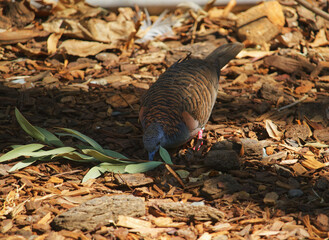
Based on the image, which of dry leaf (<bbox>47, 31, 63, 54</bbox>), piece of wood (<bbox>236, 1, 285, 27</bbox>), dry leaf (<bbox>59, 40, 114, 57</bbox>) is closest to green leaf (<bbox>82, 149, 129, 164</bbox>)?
dry leaf (<bbox>59, 40, 114, 57</bbox>)

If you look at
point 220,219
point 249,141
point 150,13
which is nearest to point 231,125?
point 249,141

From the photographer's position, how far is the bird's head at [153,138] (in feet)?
12.7

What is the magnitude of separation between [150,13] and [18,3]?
229 centimetres

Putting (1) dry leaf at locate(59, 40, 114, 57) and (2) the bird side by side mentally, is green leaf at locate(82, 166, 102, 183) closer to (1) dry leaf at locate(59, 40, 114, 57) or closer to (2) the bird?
(2) the bird

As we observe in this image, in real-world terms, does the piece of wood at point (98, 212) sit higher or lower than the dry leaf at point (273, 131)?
higher

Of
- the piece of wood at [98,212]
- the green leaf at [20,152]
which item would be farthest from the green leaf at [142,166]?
the green leaf at [20,152]

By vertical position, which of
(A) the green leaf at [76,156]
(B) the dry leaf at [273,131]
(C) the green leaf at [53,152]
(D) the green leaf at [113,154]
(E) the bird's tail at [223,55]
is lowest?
(B) the dry leaf at [273,131]

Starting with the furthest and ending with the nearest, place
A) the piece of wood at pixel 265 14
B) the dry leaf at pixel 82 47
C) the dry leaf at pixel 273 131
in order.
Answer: the piece of wood at pixel 265 14 → the dry leaf at pixel 82 47 → the dry leaf at pixel 273 131

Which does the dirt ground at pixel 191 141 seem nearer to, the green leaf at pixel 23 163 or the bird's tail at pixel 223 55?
the green leaf at pixel 23 163

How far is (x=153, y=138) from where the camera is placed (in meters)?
3.88

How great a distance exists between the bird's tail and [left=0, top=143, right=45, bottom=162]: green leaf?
7.96ft

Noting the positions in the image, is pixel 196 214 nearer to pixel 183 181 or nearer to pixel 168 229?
pixel 168 229

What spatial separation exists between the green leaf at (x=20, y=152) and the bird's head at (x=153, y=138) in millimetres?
1013

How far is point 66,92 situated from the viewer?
526cm
